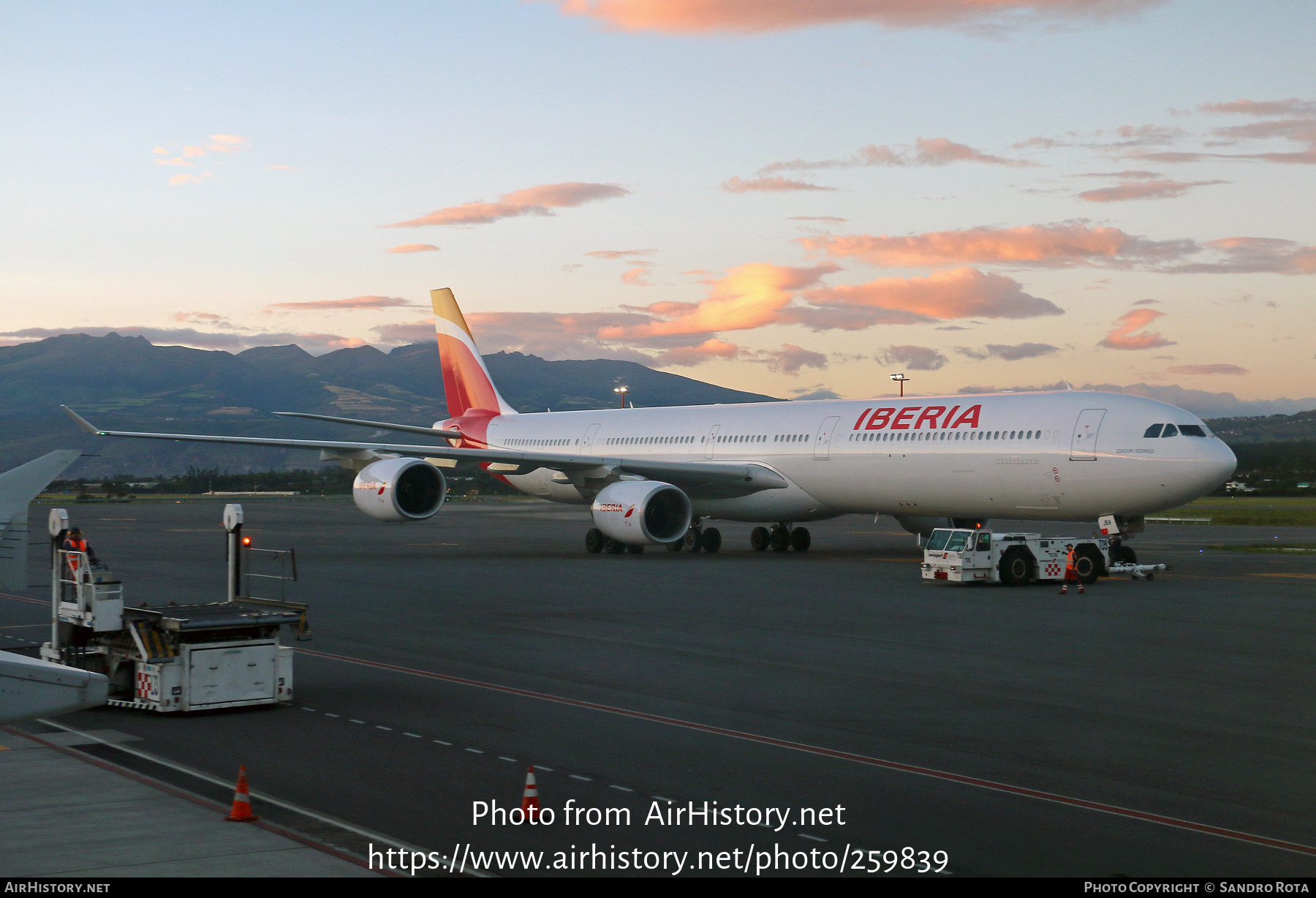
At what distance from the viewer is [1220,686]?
1483 cm

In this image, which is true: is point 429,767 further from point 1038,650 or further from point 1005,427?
point 1005,427

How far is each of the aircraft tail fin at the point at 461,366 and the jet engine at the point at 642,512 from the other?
14.3 meters

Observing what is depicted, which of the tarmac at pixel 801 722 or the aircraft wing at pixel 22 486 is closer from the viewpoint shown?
the tarmac at pixel 801 722

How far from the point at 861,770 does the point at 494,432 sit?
3632 cm

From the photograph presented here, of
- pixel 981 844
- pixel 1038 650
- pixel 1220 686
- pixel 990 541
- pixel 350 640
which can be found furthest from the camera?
pixel 990 541

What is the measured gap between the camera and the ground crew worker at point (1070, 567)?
2662cm

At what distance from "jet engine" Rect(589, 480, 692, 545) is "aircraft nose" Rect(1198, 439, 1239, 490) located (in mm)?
13038

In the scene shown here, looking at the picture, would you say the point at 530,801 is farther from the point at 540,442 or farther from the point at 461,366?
the point at 461,366

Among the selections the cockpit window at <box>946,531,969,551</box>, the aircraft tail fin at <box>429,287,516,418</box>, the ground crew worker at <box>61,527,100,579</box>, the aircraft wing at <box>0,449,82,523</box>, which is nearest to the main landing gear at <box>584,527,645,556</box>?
the cockpit window at <box>946,531,969,551</box>

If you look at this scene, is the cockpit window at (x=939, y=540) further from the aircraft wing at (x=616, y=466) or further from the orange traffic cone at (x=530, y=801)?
the orange traffic cone at (x=530, y=801)

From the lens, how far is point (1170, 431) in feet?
89.7

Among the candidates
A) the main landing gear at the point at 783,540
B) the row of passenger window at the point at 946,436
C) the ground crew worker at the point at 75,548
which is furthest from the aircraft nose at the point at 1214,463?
the ground crew worker at the point at 75,548

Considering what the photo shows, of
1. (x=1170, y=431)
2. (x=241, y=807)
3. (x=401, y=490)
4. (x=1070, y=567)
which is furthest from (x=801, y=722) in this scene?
(x=401, y=490)
